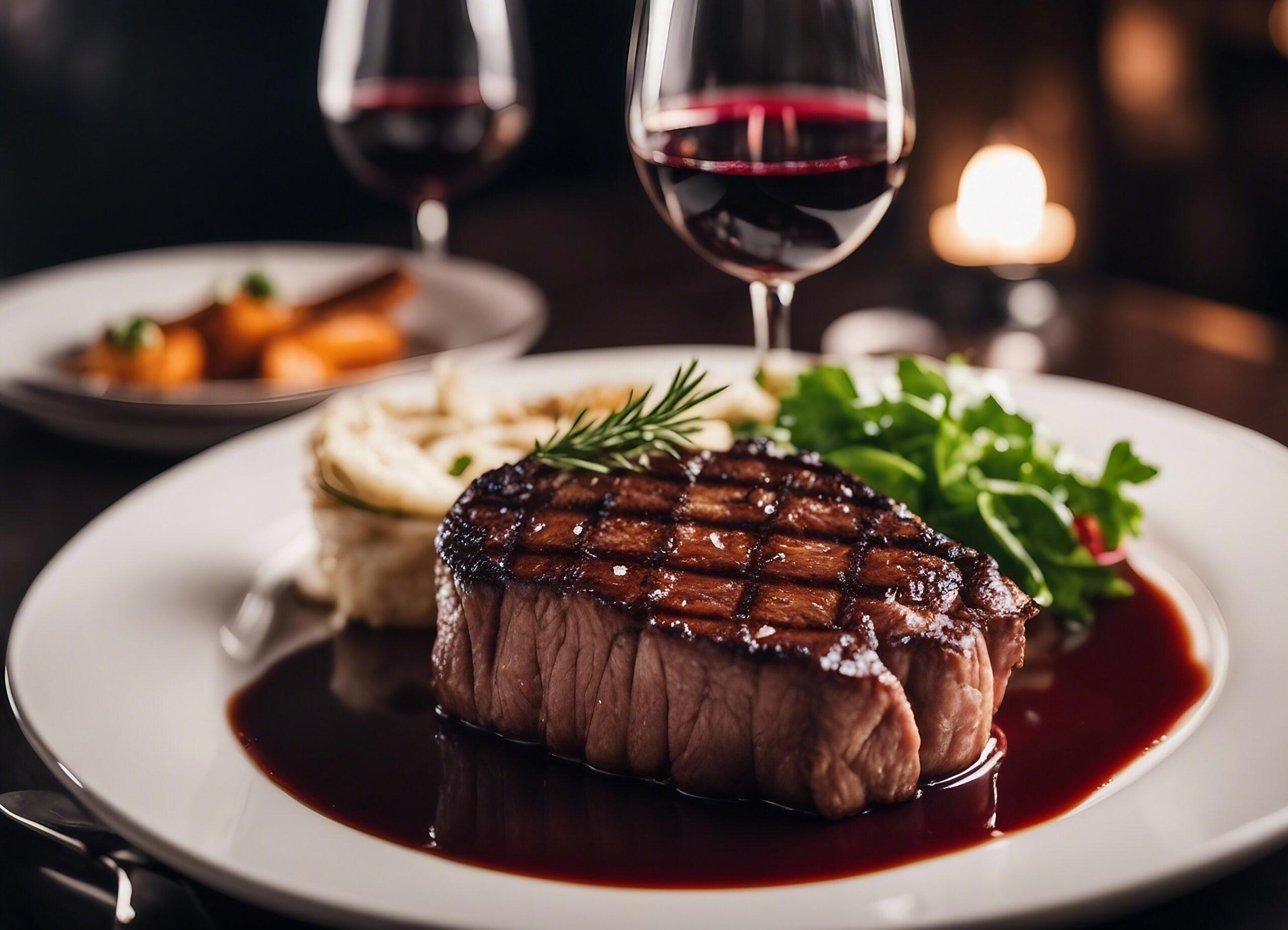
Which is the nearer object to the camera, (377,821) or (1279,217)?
(377,821)

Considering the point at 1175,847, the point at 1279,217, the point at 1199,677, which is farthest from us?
the point at 1279,217

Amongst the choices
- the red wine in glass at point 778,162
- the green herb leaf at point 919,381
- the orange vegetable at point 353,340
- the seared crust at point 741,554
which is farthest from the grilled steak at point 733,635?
the orange vegetable at point 353,340

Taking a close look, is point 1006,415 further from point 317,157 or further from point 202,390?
point 317,157

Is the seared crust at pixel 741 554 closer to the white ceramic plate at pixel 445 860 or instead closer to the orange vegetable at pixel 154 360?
the white ceramic plate at pixel 445 860

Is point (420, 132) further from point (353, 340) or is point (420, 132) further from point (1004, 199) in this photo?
point (1004, 199)

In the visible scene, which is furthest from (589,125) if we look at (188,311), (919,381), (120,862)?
(120,862)

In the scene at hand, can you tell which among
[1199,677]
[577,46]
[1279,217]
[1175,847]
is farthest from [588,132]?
[1175,847]
